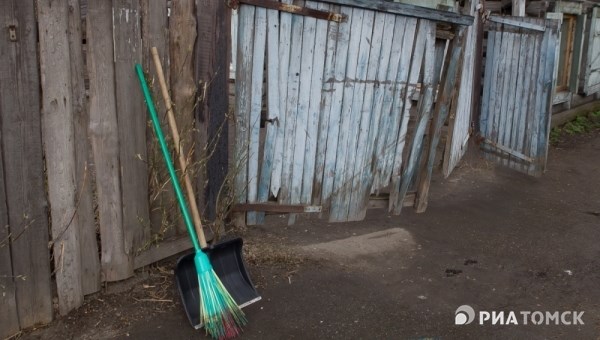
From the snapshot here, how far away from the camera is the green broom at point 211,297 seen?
337 centimetres

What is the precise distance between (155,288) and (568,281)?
9.53 ft

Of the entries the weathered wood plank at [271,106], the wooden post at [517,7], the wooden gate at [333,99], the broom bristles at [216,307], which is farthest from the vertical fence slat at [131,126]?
the wooden post at [517,7]

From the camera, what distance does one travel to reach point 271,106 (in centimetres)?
425

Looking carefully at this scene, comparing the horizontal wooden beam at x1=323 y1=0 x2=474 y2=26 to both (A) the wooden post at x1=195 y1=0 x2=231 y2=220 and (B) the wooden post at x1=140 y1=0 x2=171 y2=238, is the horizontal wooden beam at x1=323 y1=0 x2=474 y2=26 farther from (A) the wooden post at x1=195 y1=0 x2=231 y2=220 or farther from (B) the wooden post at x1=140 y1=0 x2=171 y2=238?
(B) the wooden post at x1=140 y1=0 x2=171 y2=238

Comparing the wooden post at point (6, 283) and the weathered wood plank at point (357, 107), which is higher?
the weathered wood plank at point (357, 107)

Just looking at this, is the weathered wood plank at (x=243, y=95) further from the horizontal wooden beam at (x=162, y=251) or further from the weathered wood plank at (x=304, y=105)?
the horizontal wooden beam at (x=162, y=251)

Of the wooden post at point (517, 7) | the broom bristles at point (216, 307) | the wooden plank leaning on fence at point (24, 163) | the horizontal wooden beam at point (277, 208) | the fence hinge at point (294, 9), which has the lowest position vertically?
the broom bristles at point (216, 307)

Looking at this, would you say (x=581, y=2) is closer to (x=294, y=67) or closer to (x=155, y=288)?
(x=294, y=67)

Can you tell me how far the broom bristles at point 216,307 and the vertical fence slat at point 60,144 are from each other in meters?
0.76

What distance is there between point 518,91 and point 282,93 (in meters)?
3.70

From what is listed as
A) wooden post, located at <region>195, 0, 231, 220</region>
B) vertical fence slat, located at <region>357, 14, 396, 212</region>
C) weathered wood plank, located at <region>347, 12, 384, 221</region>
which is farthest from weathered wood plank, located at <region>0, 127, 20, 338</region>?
vertical fence slat, located at <region>357, 14, 396, 212</region>

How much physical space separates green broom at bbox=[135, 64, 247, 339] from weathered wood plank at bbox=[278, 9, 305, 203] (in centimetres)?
106

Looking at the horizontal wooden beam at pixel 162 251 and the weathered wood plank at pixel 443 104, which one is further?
the weathered wood plank at pixel 443 104

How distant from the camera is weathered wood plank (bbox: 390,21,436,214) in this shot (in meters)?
4.68
